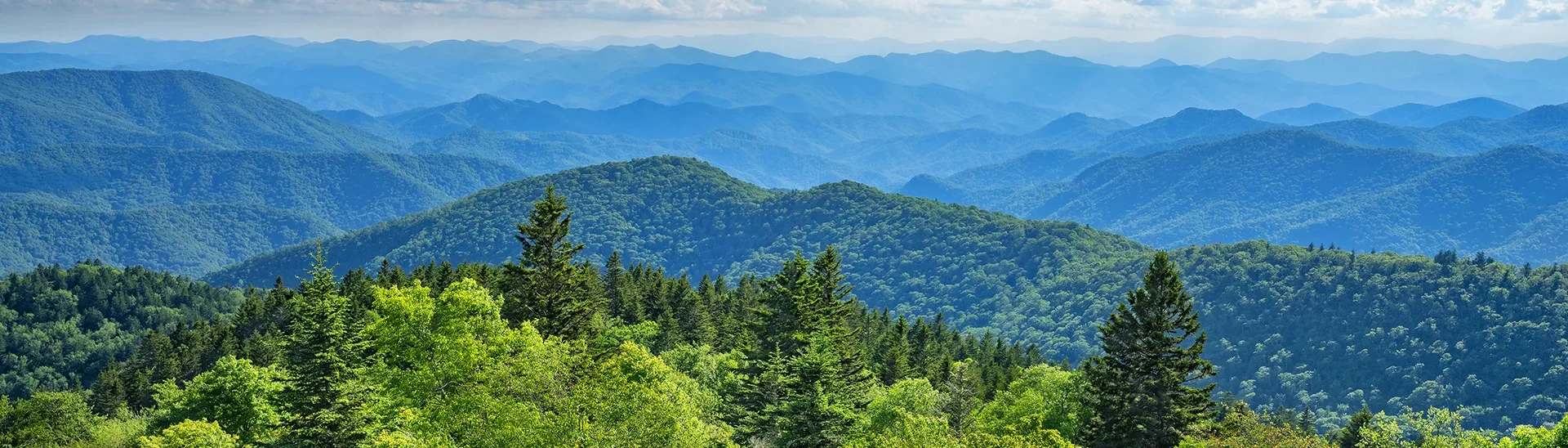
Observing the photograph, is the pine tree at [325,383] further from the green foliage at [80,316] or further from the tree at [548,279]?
the green foliage at [80,316]

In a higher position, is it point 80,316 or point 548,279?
point 548,279

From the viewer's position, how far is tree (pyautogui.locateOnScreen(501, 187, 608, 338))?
4750 centimetres

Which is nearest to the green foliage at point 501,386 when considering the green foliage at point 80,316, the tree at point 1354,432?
the tree at point 1354,432

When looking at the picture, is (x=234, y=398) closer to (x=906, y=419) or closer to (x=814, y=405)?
(x=814, y=405)

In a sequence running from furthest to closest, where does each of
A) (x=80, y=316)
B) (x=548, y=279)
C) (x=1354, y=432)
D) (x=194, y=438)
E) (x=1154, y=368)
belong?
(x=80, y=316) → (x=1354, y=432) → (x=548, y=279) → (x=1154, y=368) → (x=194, y=438)

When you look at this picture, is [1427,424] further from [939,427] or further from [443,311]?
[443,311]

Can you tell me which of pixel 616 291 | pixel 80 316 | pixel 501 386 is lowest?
pixel 80 316

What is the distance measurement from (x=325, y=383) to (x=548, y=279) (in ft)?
47.2

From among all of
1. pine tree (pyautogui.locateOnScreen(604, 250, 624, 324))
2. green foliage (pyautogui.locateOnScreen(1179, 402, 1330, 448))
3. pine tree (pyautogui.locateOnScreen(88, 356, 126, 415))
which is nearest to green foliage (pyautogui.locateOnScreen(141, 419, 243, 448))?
green foliage (pyautogui.locateOnScreen(1179, 402, 1330, 448))

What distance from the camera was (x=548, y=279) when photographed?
156 feet

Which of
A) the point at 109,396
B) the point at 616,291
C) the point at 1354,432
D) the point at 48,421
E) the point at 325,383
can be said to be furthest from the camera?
the point at 616,291

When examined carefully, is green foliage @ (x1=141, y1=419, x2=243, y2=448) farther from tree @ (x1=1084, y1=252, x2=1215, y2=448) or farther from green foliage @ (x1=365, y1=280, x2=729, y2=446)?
tree @ (x1=1084, y1=252, x2=1215, y2=448)

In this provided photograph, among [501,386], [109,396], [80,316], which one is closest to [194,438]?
[501,386]

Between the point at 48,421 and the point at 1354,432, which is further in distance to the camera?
the point at 1354,432
